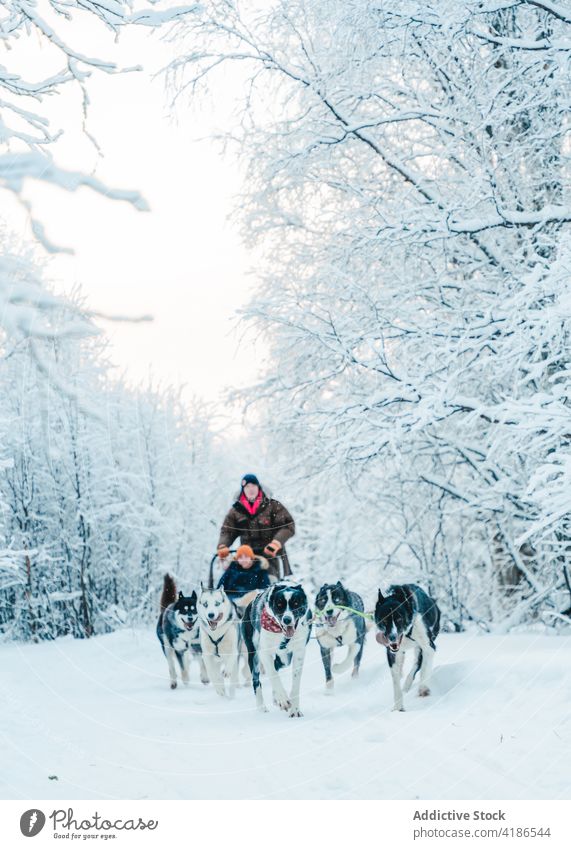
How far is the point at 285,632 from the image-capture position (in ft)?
22.3

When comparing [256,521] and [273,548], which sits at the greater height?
[256,521]

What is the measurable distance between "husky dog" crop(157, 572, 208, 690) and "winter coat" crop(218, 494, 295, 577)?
0.87 m

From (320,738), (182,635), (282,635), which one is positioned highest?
(282,635)

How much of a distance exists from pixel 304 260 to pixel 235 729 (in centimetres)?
705

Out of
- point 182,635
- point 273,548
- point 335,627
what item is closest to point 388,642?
point 335,627

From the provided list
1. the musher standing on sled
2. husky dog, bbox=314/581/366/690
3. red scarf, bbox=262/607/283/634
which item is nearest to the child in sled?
the musher standing on sled

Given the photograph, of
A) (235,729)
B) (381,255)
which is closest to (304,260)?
(381,255)

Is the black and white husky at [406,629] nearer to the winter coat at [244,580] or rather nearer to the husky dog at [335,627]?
the husky dog at [335,627]

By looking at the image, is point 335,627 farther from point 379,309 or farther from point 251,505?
point 379,309

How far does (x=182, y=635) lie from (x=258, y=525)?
4.75 ft

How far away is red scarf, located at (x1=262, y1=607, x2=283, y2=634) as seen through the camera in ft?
22.5

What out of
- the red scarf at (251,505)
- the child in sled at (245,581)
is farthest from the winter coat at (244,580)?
the red scarf at (251,505)

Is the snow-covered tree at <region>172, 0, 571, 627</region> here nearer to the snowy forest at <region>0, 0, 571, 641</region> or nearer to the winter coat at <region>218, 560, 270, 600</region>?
the snowy forest at <region>0, 0, 571, 641</region>
